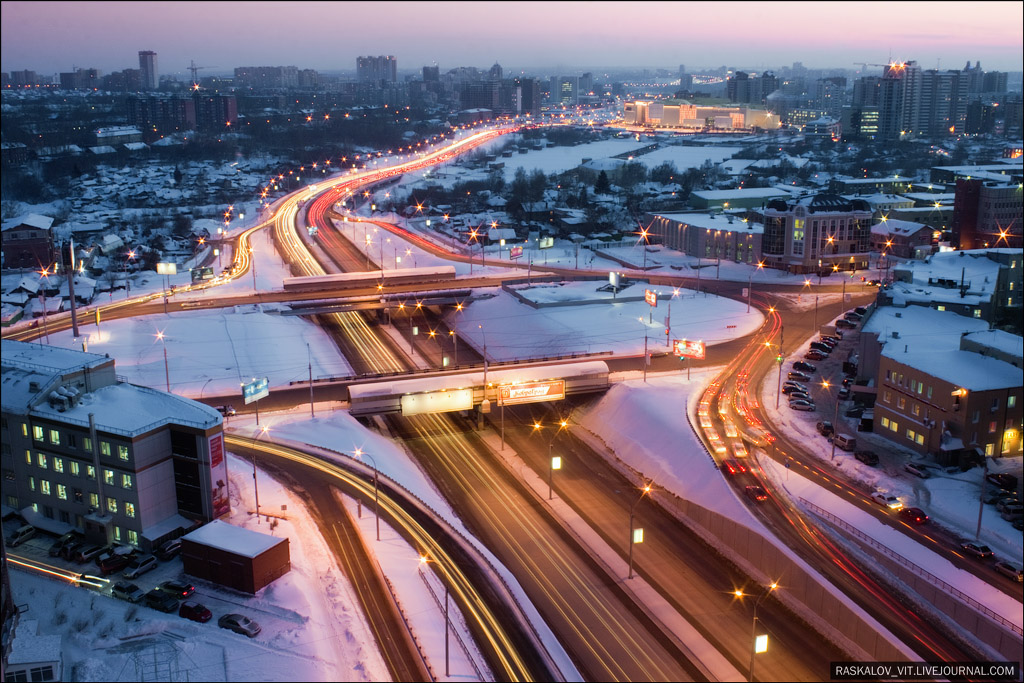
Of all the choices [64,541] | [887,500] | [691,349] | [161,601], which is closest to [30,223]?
[64,541]

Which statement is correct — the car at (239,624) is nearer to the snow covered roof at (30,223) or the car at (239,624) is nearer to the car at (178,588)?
the car at (178,588)

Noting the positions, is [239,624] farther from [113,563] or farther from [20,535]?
[20,535]

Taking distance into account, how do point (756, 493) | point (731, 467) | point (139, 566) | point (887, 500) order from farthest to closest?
point (731, 467) → point (756, 493) → point (887, 500) → point (139, 566)

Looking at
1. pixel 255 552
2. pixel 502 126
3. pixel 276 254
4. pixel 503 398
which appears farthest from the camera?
pixel 502 126

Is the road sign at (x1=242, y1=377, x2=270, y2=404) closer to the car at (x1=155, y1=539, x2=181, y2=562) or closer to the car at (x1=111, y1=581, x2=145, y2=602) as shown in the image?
the car at (x1=155, y1=539, x2=181, y2=562)

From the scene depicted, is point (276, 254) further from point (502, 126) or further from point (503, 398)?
point (502, 126)

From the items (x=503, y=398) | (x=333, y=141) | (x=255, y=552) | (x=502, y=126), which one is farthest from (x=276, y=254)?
(x=502, y=126)
